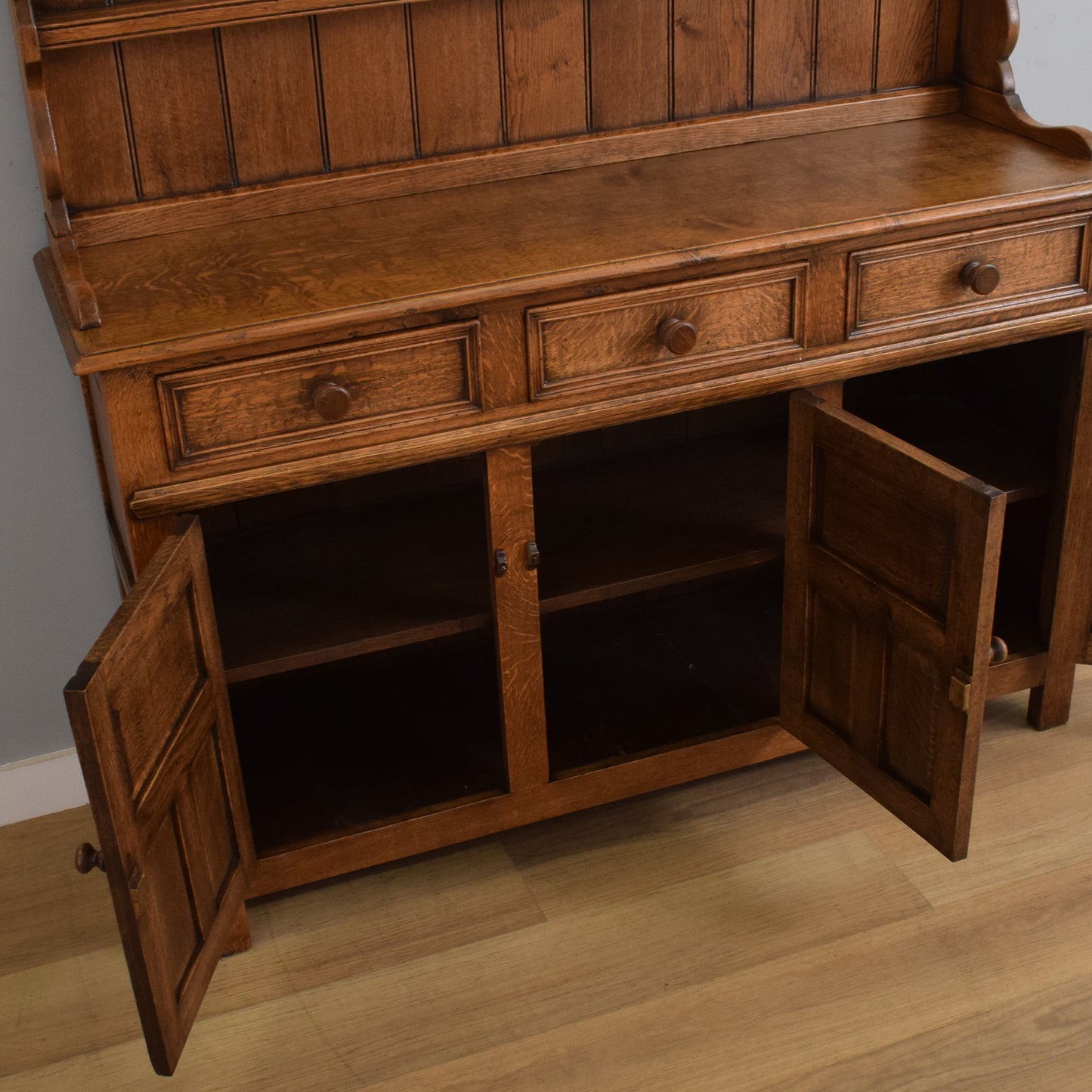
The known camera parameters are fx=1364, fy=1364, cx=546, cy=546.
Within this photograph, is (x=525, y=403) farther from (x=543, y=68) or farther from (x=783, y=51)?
(x=783, y=51)

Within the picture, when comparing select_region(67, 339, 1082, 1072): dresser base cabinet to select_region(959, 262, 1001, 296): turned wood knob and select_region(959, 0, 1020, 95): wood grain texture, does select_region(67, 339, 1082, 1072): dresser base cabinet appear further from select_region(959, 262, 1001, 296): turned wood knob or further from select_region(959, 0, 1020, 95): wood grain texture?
select_region(959, 0, 1020, 95): wood grain texture

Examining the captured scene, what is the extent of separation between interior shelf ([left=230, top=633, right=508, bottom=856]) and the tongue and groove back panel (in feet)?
3.03

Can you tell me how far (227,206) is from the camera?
205cm

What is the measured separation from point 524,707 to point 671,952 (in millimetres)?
437

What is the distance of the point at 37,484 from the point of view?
7.43 feet

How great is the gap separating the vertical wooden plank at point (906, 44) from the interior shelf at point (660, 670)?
947 mm

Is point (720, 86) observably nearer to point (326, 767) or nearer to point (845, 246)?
point (845, 246)

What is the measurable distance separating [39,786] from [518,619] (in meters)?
1.02

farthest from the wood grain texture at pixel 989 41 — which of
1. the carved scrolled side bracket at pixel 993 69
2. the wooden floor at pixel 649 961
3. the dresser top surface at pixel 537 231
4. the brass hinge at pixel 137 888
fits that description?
the brass hinge at pixel 137 888

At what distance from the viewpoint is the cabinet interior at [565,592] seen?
84.7 inches

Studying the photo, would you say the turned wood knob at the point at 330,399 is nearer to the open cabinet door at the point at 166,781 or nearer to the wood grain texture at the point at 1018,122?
the open cabinet door at the point at 166,781

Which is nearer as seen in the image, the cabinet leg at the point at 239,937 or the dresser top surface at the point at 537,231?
the dresser top surface at the point at 537,231

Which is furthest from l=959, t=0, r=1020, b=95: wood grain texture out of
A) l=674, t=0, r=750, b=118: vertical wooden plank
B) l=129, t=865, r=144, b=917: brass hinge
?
l=129, t=865, r=144, b=917: brass hinge

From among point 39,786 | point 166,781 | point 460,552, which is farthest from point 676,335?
point 39,786
